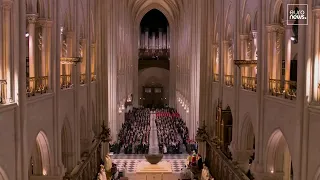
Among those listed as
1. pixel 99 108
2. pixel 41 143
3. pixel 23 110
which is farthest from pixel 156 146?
pixel 23 110

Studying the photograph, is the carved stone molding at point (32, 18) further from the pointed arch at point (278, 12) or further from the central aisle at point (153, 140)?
the central aisle at point (153, 140)

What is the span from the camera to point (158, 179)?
19.0 meters

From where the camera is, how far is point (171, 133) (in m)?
33.9

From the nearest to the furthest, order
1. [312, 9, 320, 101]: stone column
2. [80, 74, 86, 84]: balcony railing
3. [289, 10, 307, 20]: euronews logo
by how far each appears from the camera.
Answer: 1. [312, 9, 320, 101]: stone column
2. [289, 10, 307, 20]: euronews logo
3. [80, 74, 86, 84]: balcony railing

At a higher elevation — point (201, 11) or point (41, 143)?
point (201, 11)

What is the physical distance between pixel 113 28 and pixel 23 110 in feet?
61.5

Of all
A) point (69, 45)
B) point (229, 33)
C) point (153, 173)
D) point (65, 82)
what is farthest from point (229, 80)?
A: point (65, 82)

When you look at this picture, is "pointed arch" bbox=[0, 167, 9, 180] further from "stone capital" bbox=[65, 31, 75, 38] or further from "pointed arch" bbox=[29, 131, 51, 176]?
"stone capital" bbox=[65, 31, 75, 38]

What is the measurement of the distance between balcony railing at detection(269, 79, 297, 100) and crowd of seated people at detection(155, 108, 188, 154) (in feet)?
52.3

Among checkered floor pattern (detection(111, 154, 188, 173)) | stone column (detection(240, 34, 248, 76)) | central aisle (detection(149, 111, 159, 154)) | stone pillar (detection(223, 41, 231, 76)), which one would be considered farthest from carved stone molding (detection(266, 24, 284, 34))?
central aisle (detection(149, 111, 159, 154))

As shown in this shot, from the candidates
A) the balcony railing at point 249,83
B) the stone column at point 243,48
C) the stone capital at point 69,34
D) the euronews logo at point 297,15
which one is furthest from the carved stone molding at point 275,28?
the stone capital at point 69,34

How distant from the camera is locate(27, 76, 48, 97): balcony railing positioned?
11.8 meters

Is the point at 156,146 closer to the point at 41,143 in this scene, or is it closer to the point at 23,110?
the point at 41,143

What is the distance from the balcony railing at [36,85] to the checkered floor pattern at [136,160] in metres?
11.3
